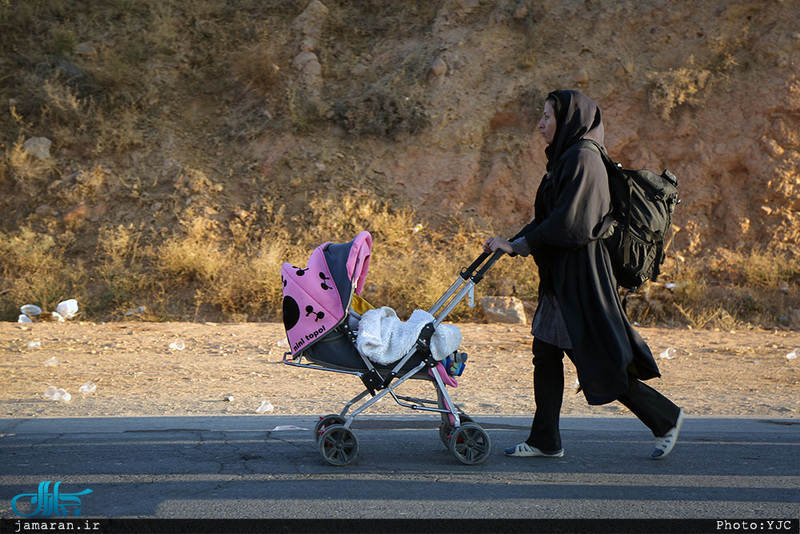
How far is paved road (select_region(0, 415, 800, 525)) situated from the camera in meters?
3.54

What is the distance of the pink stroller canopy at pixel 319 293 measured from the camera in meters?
4.12

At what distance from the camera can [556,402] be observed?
172 inches

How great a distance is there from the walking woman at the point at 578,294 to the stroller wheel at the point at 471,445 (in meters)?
0.34

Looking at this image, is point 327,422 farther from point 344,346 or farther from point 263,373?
point 263,373

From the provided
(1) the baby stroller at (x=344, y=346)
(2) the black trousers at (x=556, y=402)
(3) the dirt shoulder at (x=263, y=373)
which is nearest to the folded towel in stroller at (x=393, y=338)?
(1) the baby stroller at (x=344, y=346)

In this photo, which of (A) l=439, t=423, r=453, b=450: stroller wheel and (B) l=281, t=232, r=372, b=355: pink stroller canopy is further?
(A) l=439, t=423, r=453, b=450: stroller wheel

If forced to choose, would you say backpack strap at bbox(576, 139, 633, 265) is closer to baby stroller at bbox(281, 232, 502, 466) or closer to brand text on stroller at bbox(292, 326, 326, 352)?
baby stroller at bbox(281, 232, 502, 466)

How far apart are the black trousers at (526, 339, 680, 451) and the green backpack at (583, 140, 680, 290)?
609mm

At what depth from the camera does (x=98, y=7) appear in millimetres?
17422

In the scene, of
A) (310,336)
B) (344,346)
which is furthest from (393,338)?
(310,336)

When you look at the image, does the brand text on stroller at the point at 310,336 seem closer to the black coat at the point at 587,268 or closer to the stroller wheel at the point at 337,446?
the stroller wheel at the point at 337,446

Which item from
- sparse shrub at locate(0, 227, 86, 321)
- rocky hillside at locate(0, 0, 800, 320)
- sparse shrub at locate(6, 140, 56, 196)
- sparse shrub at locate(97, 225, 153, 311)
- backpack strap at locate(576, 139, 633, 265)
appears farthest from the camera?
sparse shrub at locate(6, 140, 56, 196)

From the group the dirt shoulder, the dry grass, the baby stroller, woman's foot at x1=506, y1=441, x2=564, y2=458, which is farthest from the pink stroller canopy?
the dry grass
